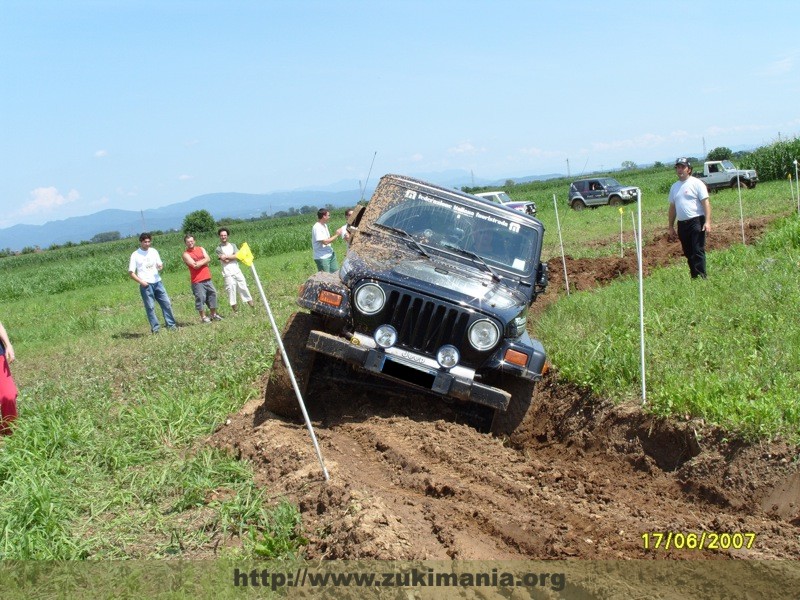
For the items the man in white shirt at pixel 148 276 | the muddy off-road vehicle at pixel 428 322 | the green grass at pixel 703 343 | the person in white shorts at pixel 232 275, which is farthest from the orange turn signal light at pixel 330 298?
the person in white shorts at pixel 232 275

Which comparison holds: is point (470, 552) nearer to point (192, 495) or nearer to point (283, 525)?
point (283, 525)

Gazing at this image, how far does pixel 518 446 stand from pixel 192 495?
2756 millimetres

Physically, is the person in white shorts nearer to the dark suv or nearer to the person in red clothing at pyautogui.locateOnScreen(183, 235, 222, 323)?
the person in red clothing at pyautogui.locateOnScreen(183, 235, 222, 323)

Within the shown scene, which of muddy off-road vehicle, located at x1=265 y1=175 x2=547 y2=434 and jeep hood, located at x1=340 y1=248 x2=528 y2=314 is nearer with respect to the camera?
muddy off-road vehicle, located at x1=265 y1=175 x2=547 y2=434

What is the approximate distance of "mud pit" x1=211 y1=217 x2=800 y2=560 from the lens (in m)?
4.46

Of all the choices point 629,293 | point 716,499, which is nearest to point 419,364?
point 716,499

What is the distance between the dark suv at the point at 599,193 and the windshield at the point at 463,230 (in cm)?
2801

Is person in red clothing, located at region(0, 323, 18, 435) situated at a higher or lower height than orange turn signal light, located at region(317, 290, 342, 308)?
lower

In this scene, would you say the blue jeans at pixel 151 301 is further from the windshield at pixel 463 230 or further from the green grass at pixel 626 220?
the green grass at pixel 626 220

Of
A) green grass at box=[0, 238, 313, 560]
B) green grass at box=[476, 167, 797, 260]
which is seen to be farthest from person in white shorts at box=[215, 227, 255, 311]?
green grass at box=[476, 167, 797, 260]

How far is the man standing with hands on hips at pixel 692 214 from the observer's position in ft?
33.2

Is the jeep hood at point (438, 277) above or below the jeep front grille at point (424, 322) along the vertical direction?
above

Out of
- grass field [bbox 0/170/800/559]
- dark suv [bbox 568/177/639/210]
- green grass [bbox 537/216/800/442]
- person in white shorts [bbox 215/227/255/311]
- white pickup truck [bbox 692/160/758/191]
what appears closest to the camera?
grass field [bbox 0/170/800/559]

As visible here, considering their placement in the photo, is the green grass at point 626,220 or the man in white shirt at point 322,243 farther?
the green grass at point 626,220
